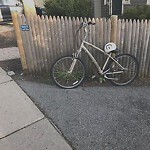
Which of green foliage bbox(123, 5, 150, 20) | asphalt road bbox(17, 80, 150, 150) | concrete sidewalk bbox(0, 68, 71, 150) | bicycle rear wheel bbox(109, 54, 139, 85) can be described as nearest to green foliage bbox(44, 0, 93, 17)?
green foliage bbox(123, 5, 150, 20)

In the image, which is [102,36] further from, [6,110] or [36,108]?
[6,110]

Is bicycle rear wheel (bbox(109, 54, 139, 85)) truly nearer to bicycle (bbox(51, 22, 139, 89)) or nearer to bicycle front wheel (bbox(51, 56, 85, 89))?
bicycle (bbox(51, 22, 139, 89))

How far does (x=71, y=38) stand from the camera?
162 inches

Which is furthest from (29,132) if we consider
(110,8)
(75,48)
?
(110,8)

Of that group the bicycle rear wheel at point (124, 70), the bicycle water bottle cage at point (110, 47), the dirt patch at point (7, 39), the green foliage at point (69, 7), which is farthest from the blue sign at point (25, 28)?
the green foliage at point (69, 7)

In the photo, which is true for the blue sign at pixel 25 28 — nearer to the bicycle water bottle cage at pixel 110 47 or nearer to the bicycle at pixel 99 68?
the bicycle at pixel 99 68

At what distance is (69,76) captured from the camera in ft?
13.6

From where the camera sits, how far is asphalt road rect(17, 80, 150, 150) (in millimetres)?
2609

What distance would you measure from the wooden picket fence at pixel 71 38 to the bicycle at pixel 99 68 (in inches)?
7.5

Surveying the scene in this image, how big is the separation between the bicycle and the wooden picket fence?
0.62 feet

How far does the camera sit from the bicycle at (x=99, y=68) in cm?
394

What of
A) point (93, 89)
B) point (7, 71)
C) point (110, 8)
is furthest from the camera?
point (110, 8)

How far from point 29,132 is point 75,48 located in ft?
6.81

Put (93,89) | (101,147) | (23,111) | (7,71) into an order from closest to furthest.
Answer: (101,147)
(23,111)
(93,89)
(7,71)
